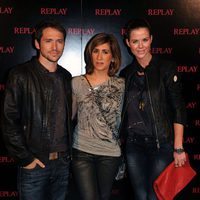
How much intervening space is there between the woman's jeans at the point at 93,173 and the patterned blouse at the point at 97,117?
0.05 m

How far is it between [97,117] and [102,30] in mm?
1337

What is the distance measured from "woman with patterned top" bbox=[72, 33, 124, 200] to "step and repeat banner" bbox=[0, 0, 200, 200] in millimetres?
914

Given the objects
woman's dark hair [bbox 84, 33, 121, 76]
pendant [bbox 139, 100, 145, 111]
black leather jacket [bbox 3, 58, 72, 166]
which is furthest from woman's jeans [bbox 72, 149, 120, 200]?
woman's dark hair [bbox 84, 33, 121, 76]

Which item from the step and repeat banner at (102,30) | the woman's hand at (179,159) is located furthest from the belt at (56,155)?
the step and repeat banner at (102,30)

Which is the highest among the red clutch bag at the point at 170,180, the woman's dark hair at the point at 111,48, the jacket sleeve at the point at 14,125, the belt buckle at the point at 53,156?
the woman's dark hair at the point at 111,48

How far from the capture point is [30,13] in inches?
126

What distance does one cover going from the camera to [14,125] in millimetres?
2068

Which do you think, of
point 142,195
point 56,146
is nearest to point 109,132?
point 56,146

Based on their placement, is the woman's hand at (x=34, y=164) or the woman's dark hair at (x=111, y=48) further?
the woman's dark hair at (x=111, y=48)

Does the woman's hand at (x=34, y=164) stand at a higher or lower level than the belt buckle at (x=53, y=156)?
lower

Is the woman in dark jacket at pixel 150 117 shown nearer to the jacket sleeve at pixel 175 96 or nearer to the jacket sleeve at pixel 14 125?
the jacket sleeve at pixel 175 96

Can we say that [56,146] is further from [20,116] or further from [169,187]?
[169,187]

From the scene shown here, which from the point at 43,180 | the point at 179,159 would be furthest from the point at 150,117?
the point at 43,180

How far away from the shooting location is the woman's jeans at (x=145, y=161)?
224 cm
